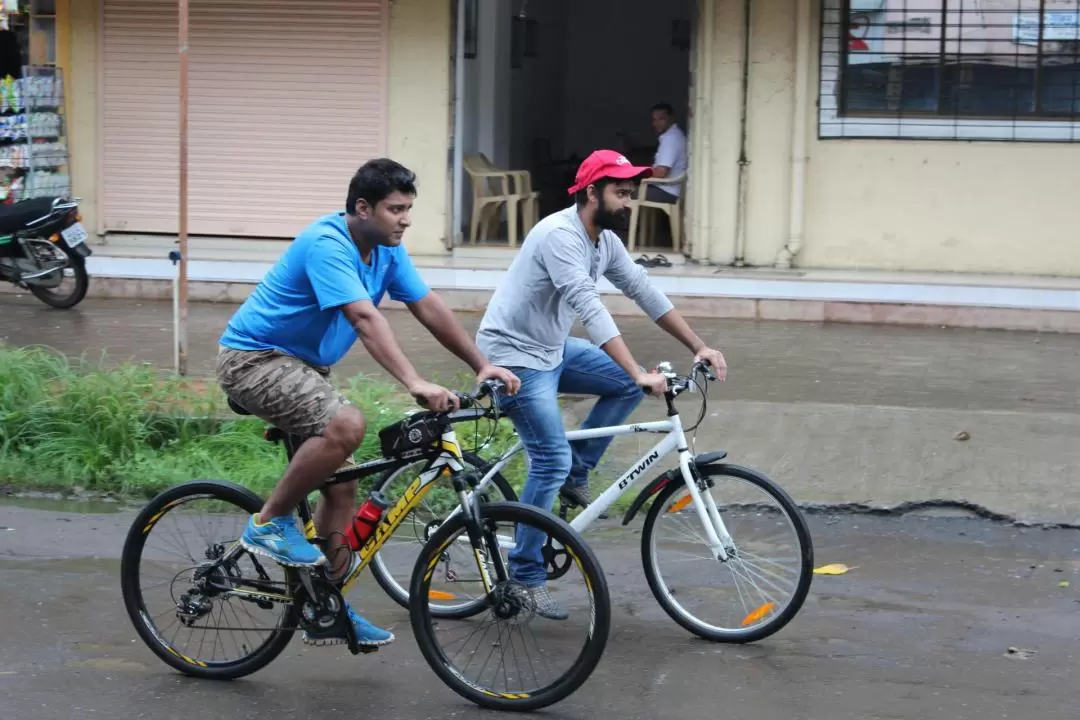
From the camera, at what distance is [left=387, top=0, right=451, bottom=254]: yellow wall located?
13.4 m

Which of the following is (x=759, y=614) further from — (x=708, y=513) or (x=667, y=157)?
(x=667, y=157)

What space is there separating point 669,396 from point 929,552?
1.99 m

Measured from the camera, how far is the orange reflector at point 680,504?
5.32 metres

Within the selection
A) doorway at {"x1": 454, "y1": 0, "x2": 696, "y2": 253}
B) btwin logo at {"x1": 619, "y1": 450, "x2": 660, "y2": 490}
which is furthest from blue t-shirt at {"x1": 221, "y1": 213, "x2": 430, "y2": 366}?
doorway at {"x1": 454, "y1": 0, "x2": 696, "y2": 253}

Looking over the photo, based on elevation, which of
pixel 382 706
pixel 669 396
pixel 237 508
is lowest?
pixel 382 706

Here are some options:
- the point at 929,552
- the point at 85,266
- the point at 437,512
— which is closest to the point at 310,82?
the point at 85,266

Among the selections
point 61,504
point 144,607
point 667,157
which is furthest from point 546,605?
point 667,157

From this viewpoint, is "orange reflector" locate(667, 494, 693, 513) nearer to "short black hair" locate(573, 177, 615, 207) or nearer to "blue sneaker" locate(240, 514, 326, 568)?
"short black hair" locate(573, 177, 615, 207)

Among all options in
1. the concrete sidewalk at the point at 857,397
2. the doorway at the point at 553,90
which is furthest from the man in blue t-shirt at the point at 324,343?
the doorway at the point at 553,90

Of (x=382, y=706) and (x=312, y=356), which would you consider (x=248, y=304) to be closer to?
(x=312, y=356)

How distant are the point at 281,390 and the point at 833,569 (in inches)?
109

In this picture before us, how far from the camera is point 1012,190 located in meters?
12.6

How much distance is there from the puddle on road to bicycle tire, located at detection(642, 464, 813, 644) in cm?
303

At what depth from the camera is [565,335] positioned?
5609 millimetres
